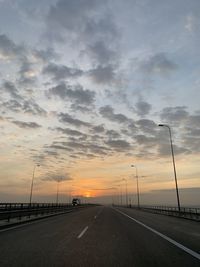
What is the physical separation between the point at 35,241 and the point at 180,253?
18.4ft

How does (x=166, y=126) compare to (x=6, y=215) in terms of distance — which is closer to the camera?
(x=6, y=215)

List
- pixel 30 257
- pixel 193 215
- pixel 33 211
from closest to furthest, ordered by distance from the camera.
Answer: pixel 30 257, pixel 33 211, pixel 193 215

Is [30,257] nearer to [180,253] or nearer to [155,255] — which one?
[155,255]

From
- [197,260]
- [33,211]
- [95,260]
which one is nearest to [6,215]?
[33,211]

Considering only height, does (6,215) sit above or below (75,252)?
above

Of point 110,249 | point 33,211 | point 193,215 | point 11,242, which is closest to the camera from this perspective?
point 110,249

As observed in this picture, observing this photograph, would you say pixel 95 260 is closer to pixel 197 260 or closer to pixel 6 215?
pixel 197 260

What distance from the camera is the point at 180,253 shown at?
8750 mm

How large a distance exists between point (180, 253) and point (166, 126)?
104ft

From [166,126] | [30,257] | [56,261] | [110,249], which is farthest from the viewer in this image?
[166,126]

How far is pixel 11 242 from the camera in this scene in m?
10.7

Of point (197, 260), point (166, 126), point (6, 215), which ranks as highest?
point (166, 126)

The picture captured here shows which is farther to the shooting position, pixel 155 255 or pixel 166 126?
pixel 166 126

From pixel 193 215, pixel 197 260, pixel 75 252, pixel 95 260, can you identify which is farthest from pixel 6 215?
pixel 193 215
